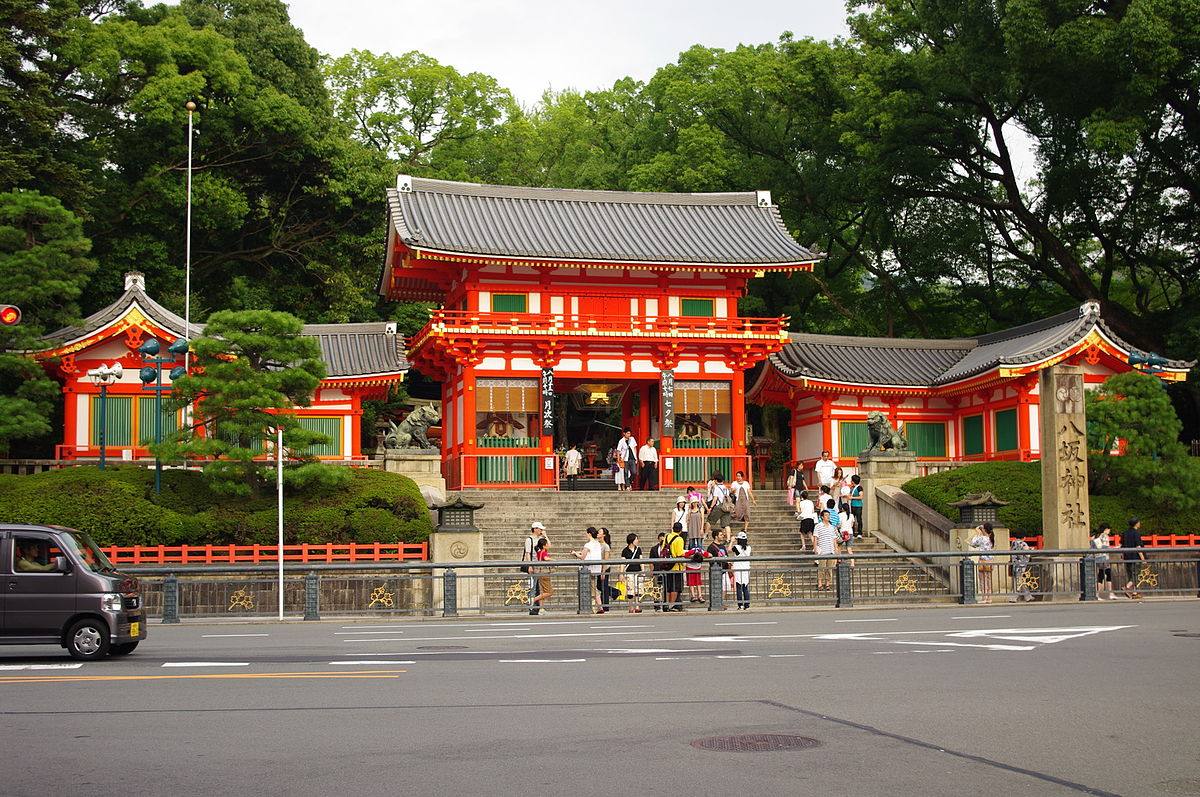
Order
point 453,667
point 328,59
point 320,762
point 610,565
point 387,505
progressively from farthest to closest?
point 328,59, point 387,505, point 610,565, point 453,667, point 320,762

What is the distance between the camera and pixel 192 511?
29062 millimetres

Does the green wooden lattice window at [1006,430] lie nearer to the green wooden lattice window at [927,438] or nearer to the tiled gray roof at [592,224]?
the green wooden lattice window at [927,438]

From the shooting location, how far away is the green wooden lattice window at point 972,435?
42531mm

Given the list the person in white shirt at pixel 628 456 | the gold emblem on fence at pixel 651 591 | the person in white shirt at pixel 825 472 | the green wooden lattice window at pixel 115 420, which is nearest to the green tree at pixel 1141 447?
the person in white shirt at pixel 825 472

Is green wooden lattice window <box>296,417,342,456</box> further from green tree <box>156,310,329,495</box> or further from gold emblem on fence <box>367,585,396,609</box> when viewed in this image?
gold emblem on fence <box>367,585,396,609</box>

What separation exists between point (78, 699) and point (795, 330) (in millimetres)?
43124

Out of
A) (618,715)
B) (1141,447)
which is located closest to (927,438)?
(1141,447)

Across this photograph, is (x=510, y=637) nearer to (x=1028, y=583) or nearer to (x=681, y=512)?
(x=681, y=512)

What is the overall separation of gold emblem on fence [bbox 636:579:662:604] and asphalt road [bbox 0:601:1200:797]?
6.51 metres

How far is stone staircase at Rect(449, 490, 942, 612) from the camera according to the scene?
3172 centimetres

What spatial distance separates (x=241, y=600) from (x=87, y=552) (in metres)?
7.64

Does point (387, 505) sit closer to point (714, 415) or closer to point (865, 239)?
point (714, 415)

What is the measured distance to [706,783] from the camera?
794 centimetres

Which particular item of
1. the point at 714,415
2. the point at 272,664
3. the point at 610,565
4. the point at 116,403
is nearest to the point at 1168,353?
the point at 714,415
